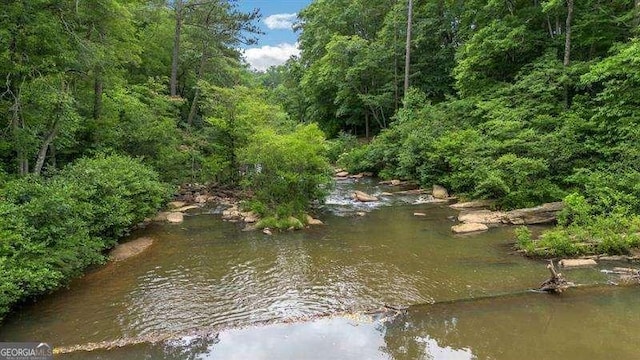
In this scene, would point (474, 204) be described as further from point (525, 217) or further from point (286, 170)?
point (286, 170)

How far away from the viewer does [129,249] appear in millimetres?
11836

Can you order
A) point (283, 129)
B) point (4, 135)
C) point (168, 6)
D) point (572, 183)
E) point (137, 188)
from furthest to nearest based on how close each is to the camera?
point (168, 6) < point (283, 129) < point (572, 183) < point (137, 188) < point (4, 135)

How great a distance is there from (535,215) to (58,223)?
13.8 meters

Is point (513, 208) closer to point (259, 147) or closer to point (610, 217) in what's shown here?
point (610, 217)

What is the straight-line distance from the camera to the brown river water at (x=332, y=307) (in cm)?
652

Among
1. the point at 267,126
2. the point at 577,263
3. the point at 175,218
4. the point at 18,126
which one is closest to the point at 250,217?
the point at 175,218

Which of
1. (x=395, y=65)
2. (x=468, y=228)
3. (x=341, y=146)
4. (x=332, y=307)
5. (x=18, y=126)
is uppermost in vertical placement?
(x=395, y=65)

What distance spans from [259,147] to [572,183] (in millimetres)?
11681

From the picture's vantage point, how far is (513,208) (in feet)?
50.4

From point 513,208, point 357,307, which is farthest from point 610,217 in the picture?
point 357,307

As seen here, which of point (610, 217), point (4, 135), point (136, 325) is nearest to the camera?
point (136, 325)

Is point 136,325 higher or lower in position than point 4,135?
lower

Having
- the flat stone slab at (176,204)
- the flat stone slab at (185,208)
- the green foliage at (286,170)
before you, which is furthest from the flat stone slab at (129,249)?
the flat stone slab at (176,204)

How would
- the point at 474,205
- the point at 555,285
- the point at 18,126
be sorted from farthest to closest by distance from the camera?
1. the point at 474,205
2. the point at 18,126
3. the point at 555,285
